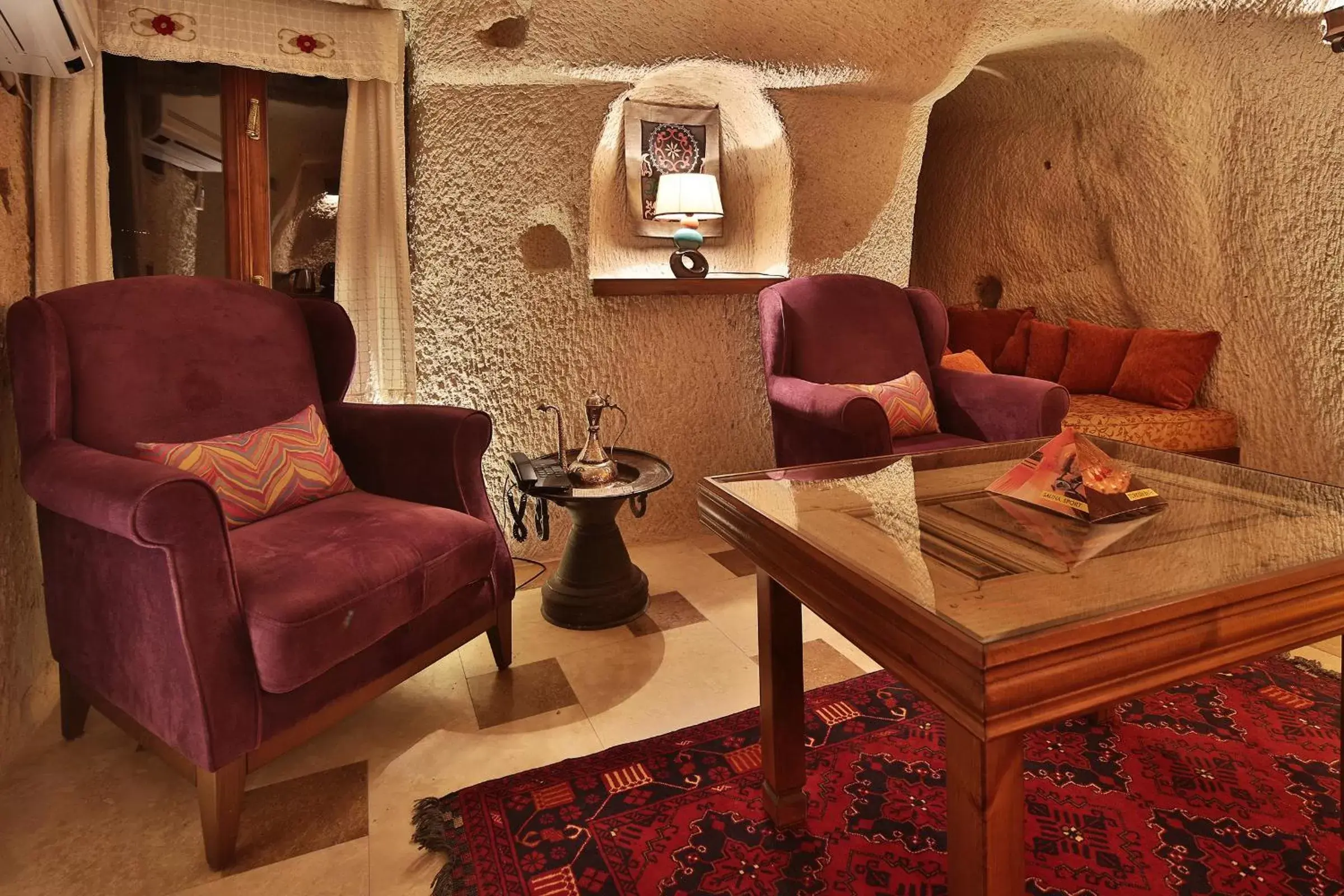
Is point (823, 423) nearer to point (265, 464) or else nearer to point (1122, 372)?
point (265, 464)

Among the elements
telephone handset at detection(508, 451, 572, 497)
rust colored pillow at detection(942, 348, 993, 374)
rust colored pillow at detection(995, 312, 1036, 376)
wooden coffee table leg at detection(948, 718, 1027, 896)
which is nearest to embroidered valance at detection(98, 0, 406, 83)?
telephone handset at detection(508, 451, 572, 497)

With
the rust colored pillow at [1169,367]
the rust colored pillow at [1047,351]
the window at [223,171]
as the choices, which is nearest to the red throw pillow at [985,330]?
the rust colored pillow at [1047,351]

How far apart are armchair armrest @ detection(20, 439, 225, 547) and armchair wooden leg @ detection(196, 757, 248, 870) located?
0.42m

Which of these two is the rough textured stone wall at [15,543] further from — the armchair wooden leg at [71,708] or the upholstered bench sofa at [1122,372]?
the upholstered bench sofa at [1122,372]

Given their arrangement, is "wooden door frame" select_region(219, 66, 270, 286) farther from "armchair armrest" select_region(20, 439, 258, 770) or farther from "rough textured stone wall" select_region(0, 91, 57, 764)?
"armchair armrest" select_region(20, 439, 258, 770)

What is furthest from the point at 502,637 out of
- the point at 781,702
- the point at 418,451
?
the point at 781,702

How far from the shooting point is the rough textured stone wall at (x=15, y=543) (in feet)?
5.42

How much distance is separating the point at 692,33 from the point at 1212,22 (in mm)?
2028

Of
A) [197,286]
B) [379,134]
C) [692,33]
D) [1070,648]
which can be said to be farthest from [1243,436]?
[197,286]

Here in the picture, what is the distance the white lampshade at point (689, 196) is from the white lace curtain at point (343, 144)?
102cm

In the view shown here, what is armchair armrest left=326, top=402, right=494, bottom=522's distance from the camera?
185cm

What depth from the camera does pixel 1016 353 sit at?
3.92 meters

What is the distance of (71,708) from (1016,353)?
400cm

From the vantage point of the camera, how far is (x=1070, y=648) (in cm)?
80
